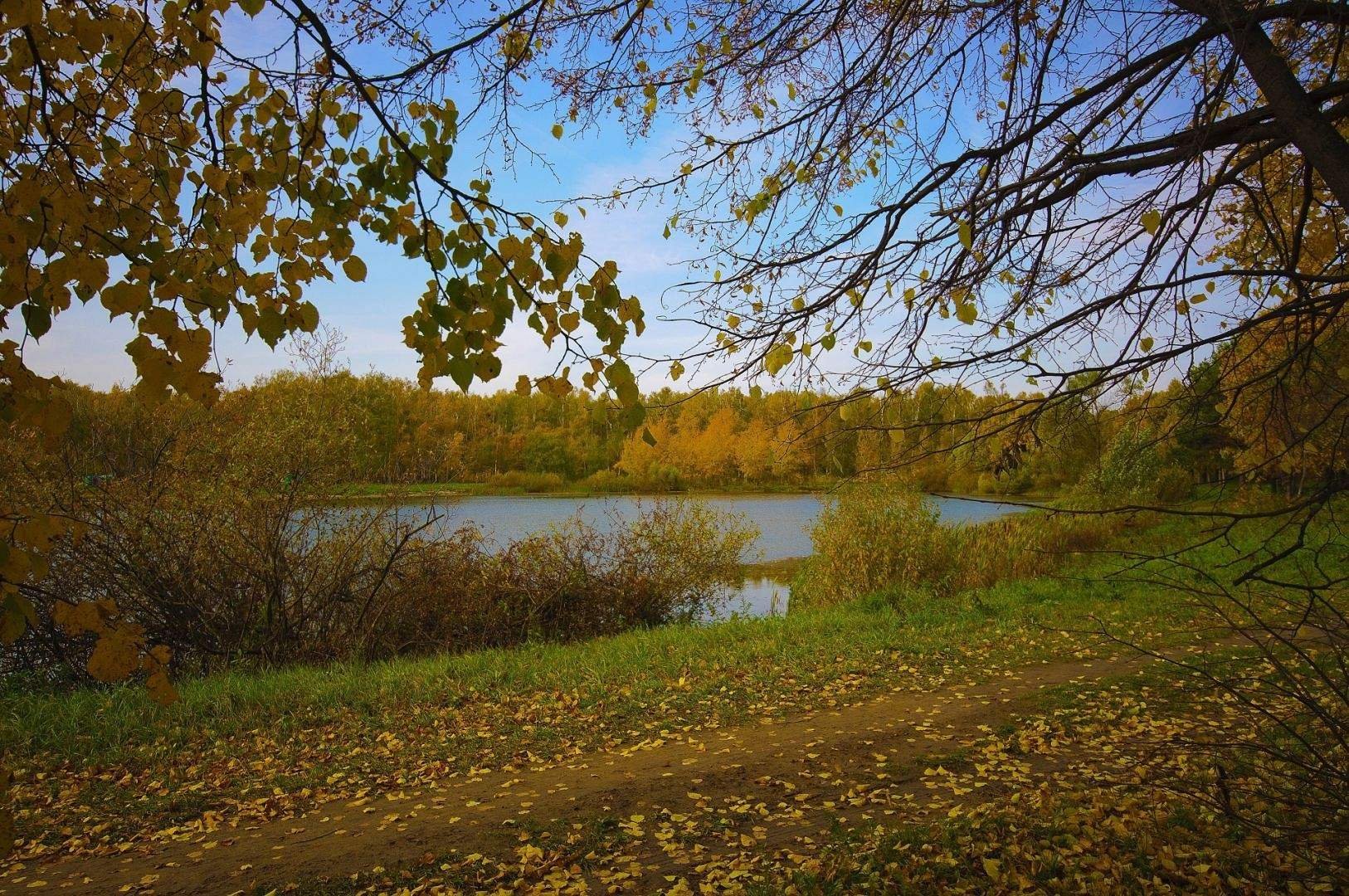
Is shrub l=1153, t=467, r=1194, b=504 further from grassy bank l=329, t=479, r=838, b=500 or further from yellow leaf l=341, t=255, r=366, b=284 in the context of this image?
yellow leaf l=341, t=255, r=366, b=284

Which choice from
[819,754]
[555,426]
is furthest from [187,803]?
[555,426]

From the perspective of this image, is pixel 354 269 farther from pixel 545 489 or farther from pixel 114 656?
pixel 545 489

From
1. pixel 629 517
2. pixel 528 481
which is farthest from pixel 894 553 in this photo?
pixel 528 481

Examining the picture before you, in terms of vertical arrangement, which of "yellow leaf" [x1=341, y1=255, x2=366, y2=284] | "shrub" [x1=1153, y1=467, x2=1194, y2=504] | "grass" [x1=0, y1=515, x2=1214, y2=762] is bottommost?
"grass" [x1=0, y1=515, x2=1214, y2=762]

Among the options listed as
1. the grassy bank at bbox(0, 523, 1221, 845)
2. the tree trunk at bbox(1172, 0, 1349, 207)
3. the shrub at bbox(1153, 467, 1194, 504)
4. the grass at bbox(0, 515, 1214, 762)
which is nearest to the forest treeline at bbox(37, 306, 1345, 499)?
the shrub at bbox(1153, 467, 1194, 504)

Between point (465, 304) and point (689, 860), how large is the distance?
9.91ft

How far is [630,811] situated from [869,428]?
2599mm

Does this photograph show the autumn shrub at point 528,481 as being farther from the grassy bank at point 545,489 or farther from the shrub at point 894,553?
the shrub at point 894,553

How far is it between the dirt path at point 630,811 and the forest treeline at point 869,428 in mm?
1890

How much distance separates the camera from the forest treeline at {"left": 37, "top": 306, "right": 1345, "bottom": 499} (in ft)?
11.6

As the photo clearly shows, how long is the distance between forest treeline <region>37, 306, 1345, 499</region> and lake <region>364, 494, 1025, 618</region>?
21.2 inches

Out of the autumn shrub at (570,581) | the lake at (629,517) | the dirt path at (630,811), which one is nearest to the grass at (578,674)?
the autumn shrub at (570,581)

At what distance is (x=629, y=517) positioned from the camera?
13.6 meters

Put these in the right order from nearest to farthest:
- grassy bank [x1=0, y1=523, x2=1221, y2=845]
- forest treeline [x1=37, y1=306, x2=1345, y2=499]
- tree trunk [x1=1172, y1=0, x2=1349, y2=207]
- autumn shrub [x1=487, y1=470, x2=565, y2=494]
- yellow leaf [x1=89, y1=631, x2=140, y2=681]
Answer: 1. yellow leaf [x1=89, y1=631, x2=140, y2=681]
2. tree trunk [x1=1172, y1=0, x2=1349, y2=207]
3. forest treeline [x1=37, y1=306, x2=1345, y2=499]
4. grassy bank [x1=0, y1=523, x2=1221, y2=845]
5. autumn shrub [x1=487, y1=470, x2=565, y2=494]
